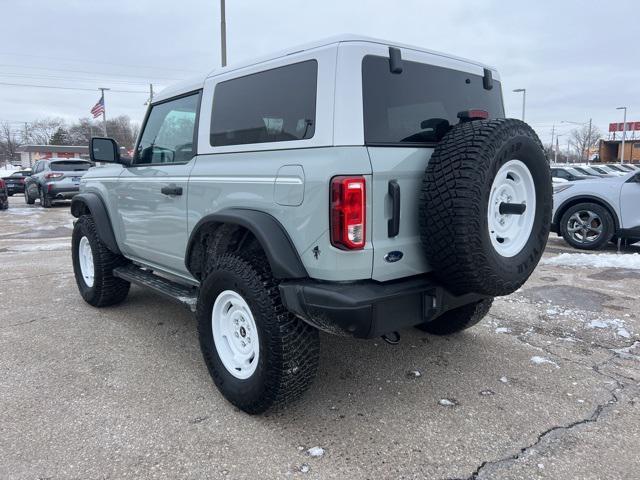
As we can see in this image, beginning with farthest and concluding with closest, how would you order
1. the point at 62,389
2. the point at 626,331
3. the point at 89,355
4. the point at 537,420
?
1. the point at 626,331
2. the point at 89,355
3. the point at 62,389
4. the point at 537,420

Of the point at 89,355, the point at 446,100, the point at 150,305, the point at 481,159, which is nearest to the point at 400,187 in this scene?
the point at 481,159

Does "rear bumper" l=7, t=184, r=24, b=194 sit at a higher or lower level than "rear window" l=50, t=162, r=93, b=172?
lower

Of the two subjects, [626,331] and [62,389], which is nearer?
[62,389]

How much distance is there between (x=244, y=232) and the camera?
2986 mm

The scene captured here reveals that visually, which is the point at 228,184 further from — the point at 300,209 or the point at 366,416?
the point at 366,416

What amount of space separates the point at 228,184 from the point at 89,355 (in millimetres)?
1917

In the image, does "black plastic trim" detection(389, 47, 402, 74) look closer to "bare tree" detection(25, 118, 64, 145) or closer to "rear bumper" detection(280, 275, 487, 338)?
"rear bumper" detection(280, 275, 487, 338)

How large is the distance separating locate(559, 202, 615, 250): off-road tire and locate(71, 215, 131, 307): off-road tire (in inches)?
274

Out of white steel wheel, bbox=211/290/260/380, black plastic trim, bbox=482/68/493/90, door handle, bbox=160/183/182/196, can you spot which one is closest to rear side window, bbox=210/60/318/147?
door handle, bbox=160/183/182/196

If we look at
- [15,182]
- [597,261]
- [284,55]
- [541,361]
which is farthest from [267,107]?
[15,182]

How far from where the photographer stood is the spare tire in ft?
7.81

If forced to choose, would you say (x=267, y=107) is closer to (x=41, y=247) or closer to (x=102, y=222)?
(x=102, y=222)

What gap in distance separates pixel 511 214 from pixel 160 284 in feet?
9.02

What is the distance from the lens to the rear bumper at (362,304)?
2.34 metres
